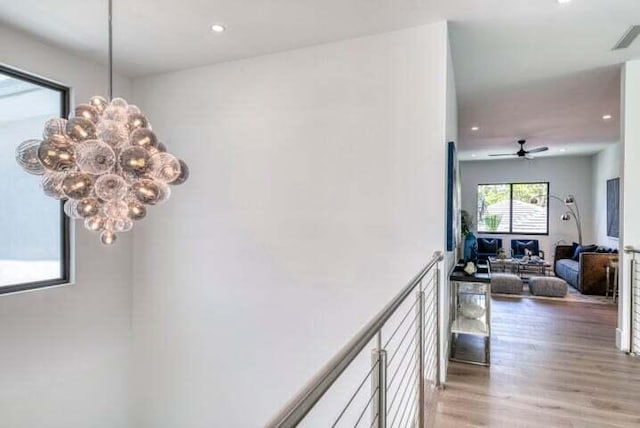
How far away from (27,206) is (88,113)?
1975 mm

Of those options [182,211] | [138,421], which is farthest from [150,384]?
[182,211]

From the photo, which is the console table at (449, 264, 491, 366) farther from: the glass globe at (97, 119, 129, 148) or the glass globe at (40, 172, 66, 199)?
the glass globe at (40, 172, 66, 199)

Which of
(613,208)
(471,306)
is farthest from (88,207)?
(613,208)

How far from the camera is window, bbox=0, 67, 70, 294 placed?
339 centimetres

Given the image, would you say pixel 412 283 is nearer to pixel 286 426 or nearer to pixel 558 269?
pixel 286 426

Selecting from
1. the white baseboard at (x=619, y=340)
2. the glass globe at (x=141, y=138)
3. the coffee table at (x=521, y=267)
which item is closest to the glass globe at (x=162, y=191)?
the glass globe at (x=141, y=138)

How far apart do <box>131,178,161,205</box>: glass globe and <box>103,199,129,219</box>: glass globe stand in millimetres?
108

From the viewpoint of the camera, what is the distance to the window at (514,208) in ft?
32.2

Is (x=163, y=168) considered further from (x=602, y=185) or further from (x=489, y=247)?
(x=602, y=185)

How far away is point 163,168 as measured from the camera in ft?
7.88

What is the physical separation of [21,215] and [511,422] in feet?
14.9

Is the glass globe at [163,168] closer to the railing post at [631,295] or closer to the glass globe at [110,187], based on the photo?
the glass globe at [110,187]

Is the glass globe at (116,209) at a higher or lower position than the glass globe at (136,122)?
lower

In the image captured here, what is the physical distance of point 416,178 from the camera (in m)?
3.12
